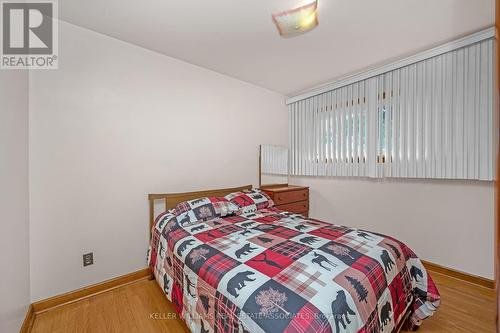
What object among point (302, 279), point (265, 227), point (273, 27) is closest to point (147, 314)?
point (265, 227)

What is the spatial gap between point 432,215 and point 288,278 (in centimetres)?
222

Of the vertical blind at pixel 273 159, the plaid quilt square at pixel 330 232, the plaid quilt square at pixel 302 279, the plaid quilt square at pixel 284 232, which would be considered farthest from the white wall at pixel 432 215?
the plaid quilt square at pixel 302 279

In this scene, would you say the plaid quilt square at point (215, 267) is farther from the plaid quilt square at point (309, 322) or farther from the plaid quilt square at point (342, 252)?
the plaid quilt square at point (342, 252)

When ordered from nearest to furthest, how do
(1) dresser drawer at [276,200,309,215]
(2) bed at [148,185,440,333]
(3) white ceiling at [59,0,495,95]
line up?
1. (2) bed at [148,185,440,333]
2. (3) white ceiling at [59,0,495,95]
3. (1) dresser drawer at [276,200,309,215]

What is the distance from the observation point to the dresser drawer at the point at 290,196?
2994 millimetres

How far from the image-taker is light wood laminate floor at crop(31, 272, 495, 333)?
5.02ft

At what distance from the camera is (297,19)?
1.71m

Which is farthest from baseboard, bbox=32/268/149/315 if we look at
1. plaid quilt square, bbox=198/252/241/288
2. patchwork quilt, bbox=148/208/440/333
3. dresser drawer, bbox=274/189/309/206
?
dresser drawer, bbox=274/189/309/206

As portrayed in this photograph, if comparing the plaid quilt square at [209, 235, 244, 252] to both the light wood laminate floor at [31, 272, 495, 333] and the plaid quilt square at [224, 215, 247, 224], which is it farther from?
the light wood laminate floor at [31, 272, 495, 333]

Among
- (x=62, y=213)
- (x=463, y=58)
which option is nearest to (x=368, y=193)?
(x=463, y=58)

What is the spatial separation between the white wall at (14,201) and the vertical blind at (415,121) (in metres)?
3.28

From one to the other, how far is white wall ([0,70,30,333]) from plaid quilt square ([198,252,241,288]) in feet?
3.70

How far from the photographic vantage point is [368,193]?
9.18 ft

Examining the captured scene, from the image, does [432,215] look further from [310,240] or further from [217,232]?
[217,232]
